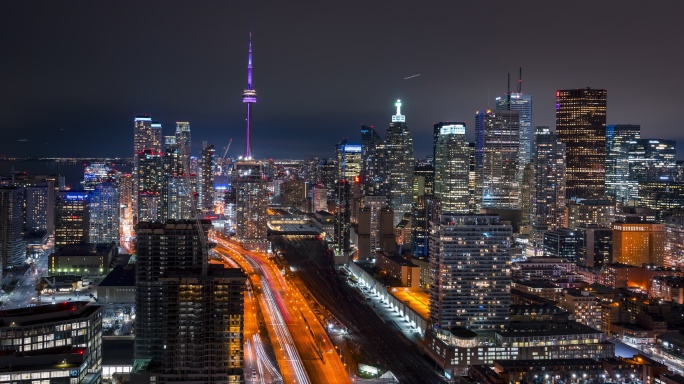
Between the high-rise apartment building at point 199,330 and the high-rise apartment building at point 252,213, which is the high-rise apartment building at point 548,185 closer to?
the high-rise apartment building at point 252,213

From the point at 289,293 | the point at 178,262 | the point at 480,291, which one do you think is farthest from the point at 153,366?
the point at 289,293

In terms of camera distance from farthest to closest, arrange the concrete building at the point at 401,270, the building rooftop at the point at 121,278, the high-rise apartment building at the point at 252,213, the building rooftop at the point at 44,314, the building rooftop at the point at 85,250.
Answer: the high-rise apartment building at the point at 252,213
the building rooftop at the point at 85,250
the concrete building at the point at 401,270
the building rooftop at the point at 121,278
the building rooftop at the point at 44,314

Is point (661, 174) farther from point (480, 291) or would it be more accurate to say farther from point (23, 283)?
point (23, 283)

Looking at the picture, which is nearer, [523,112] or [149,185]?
[149,185]

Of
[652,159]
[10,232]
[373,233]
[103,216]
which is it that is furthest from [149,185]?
[652,159]

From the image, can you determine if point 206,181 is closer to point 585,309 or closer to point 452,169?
point 452,169

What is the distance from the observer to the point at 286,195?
92312 mm

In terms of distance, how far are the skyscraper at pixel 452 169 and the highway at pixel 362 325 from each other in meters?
17.8

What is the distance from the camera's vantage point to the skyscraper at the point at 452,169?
67.6 meters

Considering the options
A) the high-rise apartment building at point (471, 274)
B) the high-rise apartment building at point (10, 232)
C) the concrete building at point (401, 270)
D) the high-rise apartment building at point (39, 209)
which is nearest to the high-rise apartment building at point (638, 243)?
the concrete building at point (401, 270)

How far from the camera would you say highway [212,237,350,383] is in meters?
25.5

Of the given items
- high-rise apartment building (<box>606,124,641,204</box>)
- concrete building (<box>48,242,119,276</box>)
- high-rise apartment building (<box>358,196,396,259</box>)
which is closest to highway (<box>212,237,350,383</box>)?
high-rise apartment building (<box>358,196,396,259</box>)

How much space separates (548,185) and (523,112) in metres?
17.3

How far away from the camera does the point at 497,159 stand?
74.4 m
